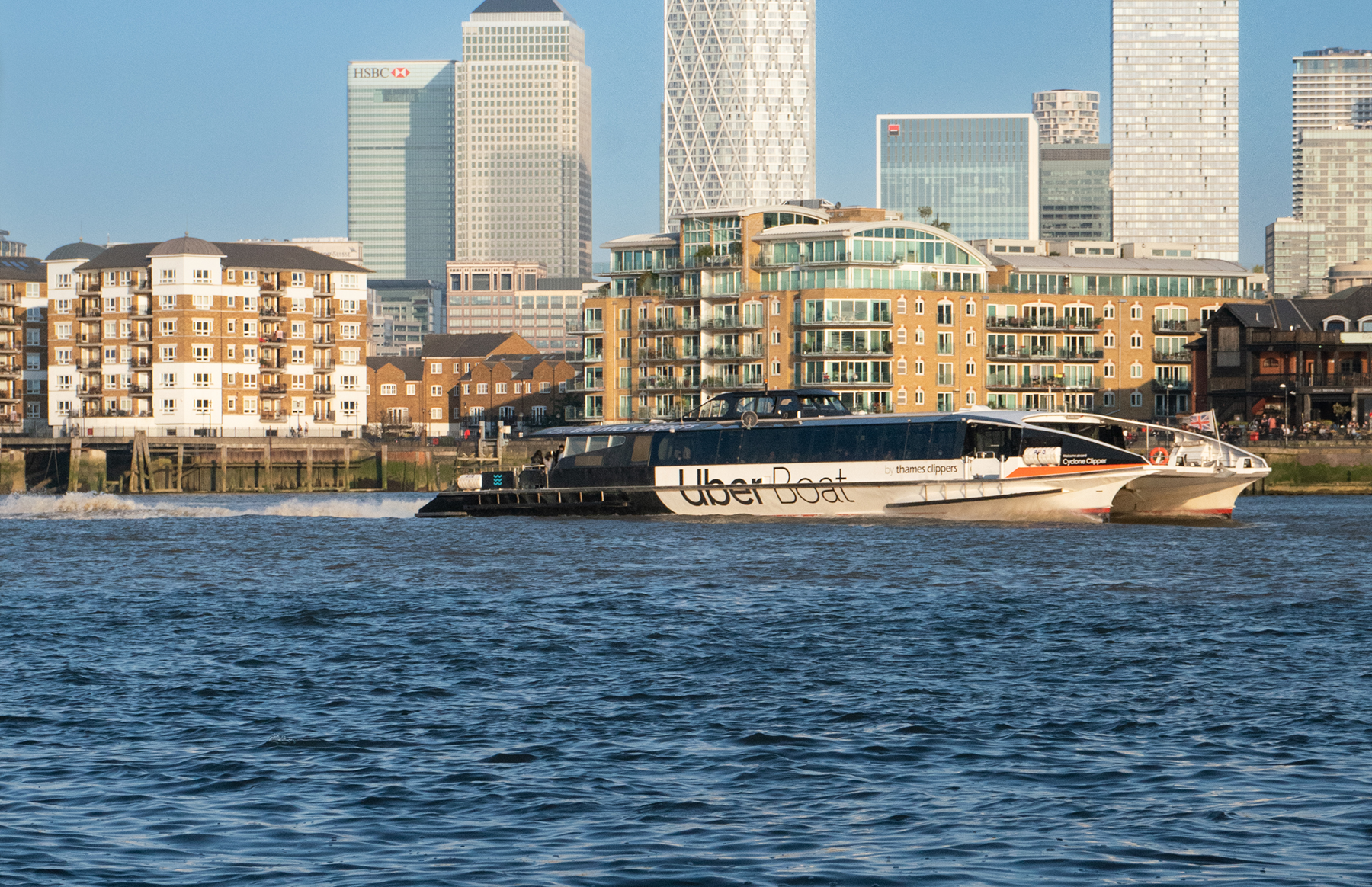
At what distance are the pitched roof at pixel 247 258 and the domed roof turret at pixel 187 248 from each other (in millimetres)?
318

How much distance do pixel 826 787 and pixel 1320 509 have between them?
63702mm

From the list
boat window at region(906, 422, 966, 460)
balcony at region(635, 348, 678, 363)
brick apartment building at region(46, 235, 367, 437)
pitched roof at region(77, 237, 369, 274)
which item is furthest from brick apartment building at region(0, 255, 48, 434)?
boat window at region(906, 422, 966, 460)

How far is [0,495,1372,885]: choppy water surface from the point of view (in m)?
15.6

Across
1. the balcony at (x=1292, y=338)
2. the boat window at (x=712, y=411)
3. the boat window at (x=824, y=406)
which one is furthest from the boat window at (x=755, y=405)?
the balcony at (x=1292, y=338)

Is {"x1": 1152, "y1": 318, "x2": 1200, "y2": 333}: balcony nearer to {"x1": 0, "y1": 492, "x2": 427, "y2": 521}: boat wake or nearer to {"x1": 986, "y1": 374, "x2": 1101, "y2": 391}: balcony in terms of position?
{"x1": 986, "y1": 374, "x2": 1101, "y2": 391}: balcony

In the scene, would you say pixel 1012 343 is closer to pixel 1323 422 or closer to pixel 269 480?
pixel 1323 422

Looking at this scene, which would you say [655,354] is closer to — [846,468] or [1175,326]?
[1175,326]

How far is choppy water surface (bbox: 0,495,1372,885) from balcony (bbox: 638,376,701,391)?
92910 mm

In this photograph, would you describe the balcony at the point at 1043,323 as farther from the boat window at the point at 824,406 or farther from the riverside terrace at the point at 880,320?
the boat window at the point at 824,406

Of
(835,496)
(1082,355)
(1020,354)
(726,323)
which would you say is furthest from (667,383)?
(835,496)

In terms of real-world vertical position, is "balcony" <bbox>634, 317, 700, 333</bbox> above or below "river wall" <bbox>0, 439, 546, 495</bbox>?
above

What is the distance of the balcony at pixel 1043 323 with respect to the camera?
136m

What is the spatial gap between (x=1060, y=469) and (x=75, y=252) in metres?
131

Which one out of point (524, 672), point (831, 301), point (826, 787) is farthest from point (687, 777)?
point (831, 301)
